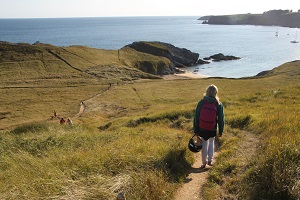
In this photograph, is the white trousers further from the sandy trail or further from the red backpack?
the sandy trail

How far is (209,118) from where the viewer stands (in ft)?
29.7

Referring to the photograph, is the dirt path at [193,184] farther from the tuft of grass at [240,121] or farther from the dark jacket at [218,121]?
the tuft of grass at [240,121]

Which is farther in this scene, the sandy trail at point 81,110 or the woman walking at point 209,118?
the sandy trail at point 81,110

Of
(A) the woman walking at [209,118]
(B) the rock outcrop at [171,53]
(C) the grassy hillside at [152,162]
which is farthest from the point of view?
(B) the rock outcrop at [171,53]

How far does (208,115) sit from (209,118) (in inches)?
4.1

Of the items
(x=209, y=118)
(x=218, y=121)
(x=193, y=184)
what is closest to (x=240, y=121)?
(x=218, y=121)

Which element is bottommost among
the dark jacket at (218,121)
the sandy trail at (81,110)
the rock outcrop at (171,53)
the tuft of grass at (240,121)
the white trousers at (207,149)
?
the sandy trail at (81,110)

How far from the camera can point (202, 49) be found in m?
160

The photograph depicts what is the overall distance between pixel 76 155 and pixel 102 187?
235 centimetres

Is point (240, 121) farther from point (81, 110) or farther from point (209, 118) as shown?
point (81, 110)

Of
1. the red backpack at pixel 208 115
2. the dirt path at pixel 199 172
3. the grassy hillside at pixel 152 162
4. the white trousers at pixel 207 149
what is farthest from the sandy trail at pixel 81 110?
the red backpack at pixel 208 115

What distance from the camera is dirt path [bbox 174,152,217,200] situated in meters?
7.49

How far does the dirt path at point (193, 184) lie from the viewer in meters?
7.49

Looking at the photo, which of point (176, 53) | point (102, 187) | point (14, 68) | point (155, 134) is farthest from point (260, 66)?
point (102, 187)
